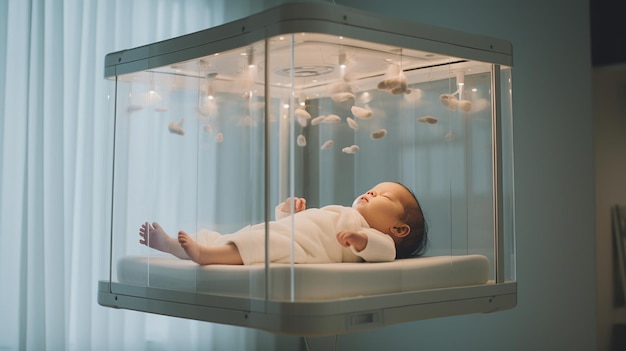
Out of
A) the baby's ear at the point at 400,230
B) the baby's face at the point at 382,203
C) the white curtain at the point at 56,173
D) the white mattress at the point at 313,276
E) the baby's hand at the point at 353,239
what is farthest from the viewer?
the white curtain at the point at 56,173

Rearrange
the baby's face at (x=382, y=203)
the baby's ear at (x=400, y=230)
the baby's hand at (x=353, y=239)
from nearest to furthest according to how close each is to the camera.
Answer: the baby's hand at (x=353, y=239)
the baby's face at (x=382, y=203)
the baby's ear at (x=400, y=230)

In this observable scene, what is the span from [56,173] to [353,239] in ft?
4.66

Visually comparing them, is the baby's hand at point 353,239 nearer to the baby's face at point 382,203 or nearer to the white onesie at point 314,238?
the white onesie at point 314,238

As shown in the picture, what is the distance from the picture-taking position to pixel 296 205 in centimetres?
147

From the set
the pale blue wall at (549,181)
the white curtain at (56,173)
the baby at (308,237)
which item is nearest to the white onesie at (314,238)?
the baby at (308,237)

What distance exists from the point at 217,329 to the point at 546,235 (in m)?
1.35

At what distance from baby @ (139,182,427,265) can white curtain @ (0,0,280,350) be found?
88cm

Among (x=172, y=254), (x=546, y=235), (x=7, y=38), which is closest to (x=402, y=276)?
(x=172, y=254)

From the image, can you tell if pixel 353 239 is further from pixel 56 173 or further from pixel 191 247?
pixel 56 173

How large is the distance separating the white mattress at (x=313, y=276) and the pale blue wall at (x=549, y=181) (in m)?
1.00

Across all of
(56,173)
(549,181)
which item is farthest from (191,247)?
(549,181)

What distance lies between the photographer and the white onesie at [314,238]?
56.5 inches

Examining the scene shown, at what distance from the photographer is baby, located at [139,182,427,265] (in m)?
1.43

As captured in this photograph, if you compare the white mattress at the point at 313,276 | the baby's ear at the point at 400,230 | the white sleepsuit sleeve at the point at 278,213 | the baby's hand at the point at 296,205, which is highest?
the baby's hand at the point at 296,205
